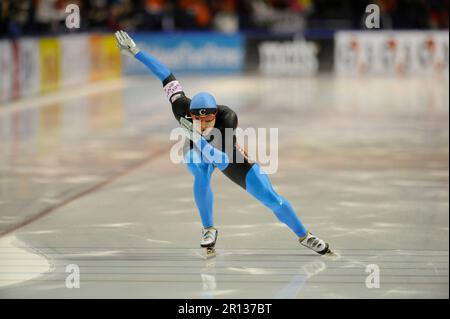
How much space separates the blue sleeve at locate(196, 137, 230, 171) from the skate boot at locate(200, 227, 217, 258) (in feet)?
2.47

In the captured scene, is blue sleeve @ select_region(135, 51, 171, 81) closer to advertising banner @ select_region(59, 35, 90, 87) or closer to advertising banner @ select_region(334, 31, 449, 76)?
advertising banner @ select_region(59, 35, 90, 87)

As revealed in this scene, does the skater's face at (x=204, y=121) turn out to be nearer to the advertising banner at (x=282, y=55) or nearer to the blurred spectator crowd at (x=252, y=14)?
the blurred spectator crowd at (x=252, y=14)

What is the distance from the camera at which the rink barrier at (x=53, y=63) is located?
1852 cm

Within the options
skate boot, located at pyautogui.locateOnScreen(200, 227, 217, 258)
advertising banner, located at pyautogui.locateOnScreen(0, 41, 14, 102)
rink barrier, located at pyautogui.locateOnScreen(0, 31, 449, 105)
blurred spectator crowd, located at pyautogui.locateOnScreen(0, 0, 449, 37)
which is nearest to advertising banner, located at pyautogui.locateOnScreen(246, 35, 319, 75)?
rink barrier, located at pyautogui.locateOnScreen(0, 31, 449, 105)

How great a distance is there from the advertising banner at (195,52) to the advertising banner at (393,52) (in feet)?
10.9

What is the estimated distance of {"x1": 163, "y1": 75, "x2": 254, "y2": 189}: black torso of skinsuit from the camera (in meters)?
5.89

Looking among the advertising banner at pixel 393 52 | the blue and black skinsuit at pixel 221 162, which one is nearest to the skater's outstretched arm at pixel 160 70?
the blue and black skinsuit at pixel 221 162

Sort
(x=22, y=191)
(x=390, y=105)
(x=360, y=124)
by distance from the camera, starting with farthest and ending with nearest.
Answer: (x=390, y=105) → (x=360, y=124) → (x=22, y=191)

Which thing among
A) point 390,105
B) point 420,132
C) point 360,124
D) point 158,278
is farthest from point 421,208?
point 390,105

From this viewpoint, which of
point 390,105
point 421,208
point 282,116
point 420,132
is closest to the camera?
point 421,208

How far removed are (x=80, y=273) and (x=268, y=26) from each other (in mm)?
21908

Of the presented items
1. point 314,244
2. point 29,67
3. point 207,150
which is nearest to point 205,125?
point 207,150
